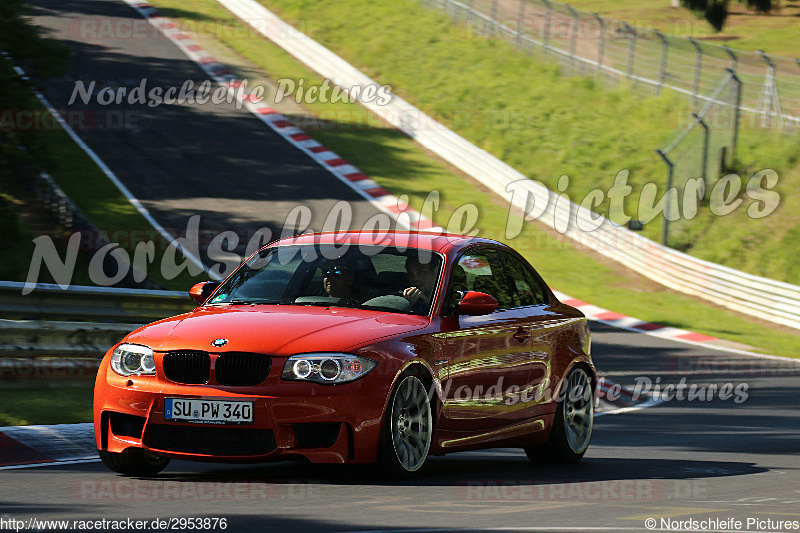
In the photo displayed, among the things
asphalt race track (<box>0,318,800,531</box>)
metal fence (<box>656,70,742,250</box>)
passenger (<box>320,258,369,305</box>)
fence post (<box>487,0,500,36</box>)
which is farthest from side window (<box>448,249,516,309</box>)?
fence post (<box>487,0,500,36</box>)

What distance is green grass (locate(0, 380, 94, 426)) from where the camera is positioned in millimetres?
9555

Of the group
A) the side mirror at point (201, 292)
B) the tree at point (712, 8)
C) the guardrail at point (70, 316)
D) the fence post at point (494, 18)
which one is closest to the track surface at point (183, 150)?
the fence post at point (494, 18)

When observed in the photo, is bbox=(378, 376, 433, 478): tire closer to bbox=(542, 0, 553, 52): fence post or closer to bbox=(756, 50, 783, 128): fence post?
bbox=(756, 50, 783, 128): fence post

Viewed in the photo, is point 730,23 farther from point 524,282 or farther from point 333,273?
point 333,273

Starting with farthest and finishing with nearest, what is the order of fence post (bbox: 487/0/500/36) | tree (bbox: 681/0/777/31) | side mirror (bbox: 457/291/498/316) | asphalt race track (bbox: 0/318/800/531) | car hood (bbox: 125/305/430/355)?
tree (bbox: 681/0/777/31)
fence post (bbox: 487/0/500/36)
side mirror (bbox: 457/291/498/316)
car hood (bbox: 125/305/430/355)
asphalt race track (bbox: 0/318/800/531)

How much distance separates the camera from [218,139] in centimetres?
3062

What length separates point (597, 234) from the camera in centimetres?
2725

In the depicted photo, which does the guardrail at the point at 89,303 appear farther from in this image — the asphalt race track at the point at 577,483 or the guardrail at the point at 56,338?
the asphalt race track at the point at 577,483

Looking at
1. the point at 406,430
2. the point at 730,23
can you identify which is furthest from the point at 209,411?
the point at 730,23

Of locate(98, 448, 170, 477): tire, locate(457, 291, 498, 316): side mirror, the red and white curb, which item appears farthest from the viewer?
the red and white curb

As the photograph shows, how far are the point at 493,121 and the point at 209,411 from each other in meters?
28.7

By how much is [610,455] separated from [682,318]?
13420mm

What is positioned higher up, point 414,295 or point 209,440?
point 414,295

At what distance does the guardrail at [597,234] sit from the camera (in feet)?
78.6
